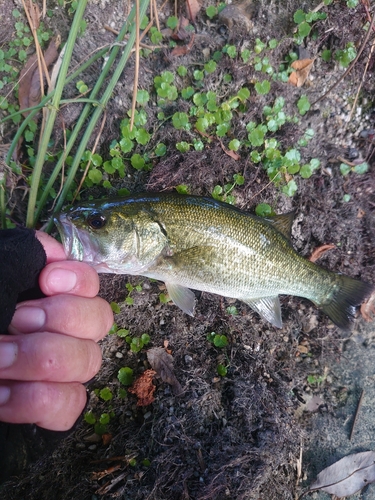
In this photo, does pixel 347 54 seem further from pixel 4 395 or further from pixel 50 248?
pixel 4 395

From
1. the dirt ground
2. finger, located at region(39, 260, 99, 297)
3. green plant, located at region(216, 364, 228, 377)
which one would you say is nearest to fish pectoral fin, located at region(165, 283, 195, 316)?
the dirt ground

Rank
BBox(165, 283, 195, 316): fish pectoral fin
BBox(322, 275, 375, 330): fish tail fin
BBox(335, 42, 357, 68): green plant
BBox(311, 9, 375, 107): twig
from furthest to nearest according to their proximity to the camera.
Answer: BBox(335, 42, 357, 68): green plant < BBox(311, 9, 375, 107): twig < BBox(322, 275, 375, 330): fish tail fin < BBox(165, 283, 195, 316): fish pectoral fin

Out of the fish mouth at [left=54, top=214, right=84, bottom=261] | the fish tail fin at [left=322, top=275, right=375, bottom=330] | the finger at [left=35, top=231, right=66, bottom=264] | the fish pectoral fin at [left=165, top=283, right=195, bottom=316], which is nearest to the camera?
the finger at [left=35, top=231, right=66, bottom=264]

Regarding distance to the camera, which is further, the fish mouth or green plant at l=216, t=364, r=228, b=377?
green plant at l=216, t=364, r=228, b=377

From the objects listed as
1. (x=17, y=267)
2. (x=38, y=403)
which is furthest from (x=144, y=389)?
(x=17, y=267)

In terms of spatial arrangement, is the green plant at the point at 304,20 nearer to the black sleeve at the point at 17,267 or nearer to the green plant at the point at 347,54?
the green plant at the point at 347,54

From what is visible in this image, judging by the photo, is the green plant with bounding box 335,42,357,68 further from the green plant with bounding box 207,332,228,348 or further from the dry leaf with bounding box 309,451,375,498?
the dry leaf with bounding box 309,451,375,498

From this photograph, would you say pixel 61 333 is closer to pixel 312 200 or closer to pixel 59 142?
pixel 59 142
